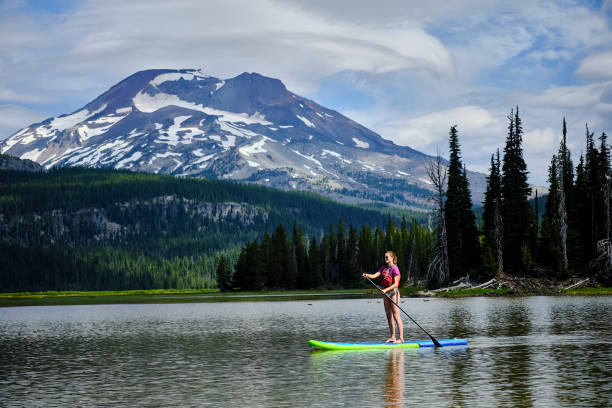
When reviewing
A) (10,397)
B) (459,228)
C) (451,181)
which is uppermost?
(451,181)

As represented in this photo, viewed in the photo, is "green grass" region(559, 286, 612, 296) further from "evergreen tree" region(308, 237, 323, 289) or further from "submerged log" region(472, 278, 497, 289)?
"evergreen tree" region(308, 237, 323, 289)

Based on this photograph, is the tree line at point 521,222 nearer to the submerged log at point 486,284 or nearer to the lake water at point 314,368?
the submerged log at point 486,284

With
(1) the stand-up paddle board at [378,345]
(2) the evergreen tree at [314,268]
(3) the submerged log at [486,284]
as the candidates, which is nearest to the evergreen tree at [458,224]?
(3) the submerged log at [486,284]

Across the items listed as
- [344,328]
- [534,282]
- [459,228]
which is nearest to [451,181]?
[459,228]

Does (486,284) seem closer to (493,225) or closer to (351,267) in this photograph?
(493,225)

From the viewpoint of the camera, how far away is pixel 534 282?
3868 inches

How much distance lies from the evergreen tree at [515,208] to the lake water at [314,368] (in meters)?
55.2

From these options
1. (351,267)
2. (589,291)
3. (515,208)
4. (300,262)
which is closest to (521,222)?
(515,208)

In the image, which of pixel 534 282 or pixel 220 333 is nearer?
pixel 220 333

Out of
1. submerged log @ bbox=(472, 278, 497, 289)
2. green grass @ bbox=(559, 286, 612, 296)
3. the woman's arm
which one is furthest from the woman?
submerged log @ bbox=(472, 278, 497, 289)

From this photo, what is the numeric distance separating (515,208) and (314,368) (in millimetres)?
83951

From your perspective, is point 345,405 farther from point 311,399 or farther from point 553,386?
point 553,386

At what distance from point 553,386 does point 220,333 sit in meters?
29.5

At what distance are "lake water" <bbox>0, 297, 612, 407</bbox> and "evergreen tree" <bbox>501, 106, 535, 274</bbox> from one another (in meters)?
55.2
